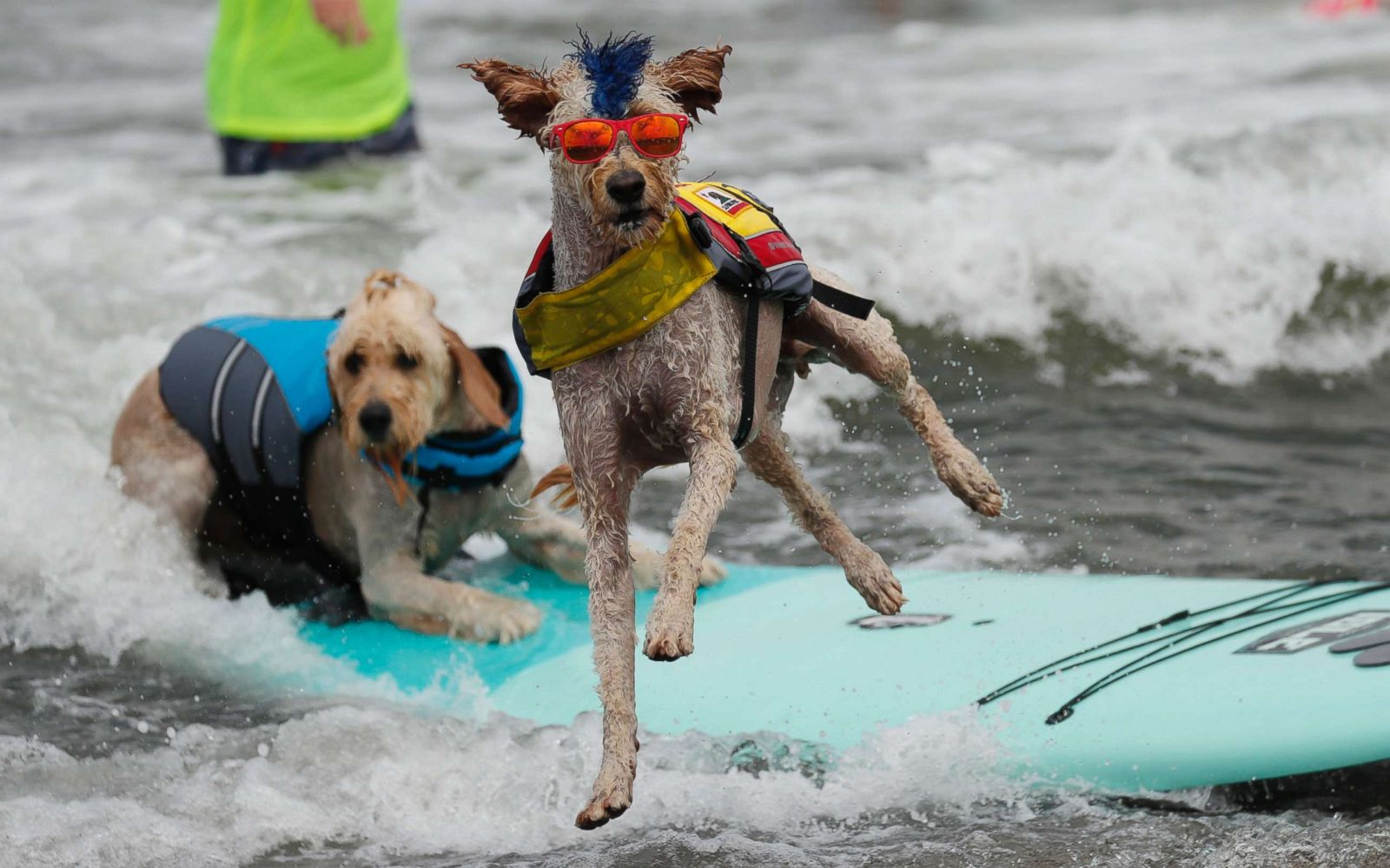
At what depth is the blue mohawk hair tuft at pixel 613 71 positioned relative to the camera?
112 inches

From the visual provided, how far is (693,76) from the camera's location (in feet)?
9.83

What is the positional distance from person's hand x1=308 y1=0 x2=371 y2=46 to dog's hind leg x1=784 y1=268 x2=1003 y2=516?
5.99 metres

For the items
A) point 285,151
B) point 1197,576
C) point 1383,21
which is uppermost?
point 1383,21

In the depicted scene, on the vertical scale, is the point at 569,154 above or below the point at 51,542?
above

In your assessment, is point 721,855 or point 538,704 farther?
point 538,704

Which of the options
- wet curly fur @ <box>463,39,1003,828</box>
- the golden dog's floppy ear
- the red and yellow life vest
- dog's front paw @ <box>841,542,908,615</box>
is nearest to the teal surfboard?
the golden dog's floppy ear

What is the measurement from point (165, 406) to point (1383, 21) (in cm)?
1408

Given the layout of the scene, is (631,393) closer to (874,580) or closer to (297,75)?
(874,580)

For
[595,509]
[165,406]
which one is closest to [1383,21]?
[165,406]

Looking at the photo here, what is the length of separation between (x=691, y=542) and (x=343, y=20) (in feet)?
22.5

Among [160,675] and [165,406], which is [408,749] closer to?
[160,675]

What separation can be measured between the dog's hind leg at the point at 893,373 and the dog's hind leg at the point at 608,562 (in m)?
0.66

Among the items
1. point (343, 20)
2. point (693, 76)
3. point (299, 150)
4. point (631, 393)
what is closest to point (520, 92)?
point (693, 76)

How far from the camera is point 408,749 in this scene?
4.48 metres
